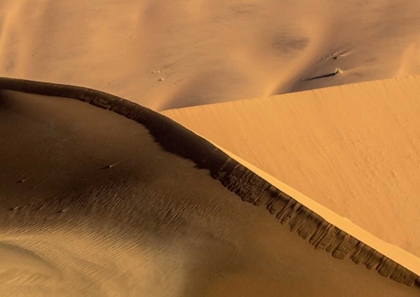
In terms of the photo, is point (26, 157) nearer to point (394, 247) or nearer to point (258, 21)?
point (394, 247)

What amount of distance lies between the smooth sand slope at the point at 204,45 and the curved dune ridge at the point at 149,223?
3.34 metres

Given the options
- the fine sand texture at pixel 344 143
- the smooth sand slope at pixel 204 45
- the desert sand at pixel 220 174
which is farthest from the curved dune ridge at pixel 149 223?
the smooth sand slope at pixel 204 45

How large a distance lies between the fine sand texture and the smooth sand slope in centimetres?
179

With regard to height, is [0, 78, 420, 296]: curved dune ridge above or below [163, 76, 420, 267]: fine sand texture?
above

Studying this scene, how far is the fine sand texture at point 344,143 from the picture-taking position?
15.5 feet

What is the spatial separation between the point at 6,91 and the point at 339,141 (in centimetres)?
337

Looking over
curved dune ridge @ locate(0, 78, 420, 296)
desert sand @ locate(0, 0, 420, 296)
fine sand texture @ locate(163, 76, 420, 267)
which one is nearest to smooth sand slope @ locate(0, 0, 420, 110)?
desert sand @ locate(0, 0, 420, 296)

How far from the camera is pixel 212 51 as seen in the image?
29.5 feet

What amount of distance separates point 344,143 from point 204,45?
4.33 metres

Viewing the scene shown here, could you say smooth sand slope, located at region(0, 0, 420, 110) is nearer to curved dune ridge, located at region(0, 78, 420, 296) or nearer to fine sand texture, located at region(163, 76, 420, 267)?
fine sand texture, located at region(163, 76, 420, 267)

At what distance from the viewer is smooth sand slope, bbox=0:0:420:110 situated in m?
8.16

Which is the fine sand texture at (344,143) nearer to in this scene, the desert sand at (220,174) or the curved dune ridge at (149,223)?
the desert sand at (220,174)

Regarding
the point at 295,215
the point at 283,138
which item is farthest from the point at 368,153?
the point at 295,215

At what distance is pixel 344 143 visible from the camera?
5.42 metres
